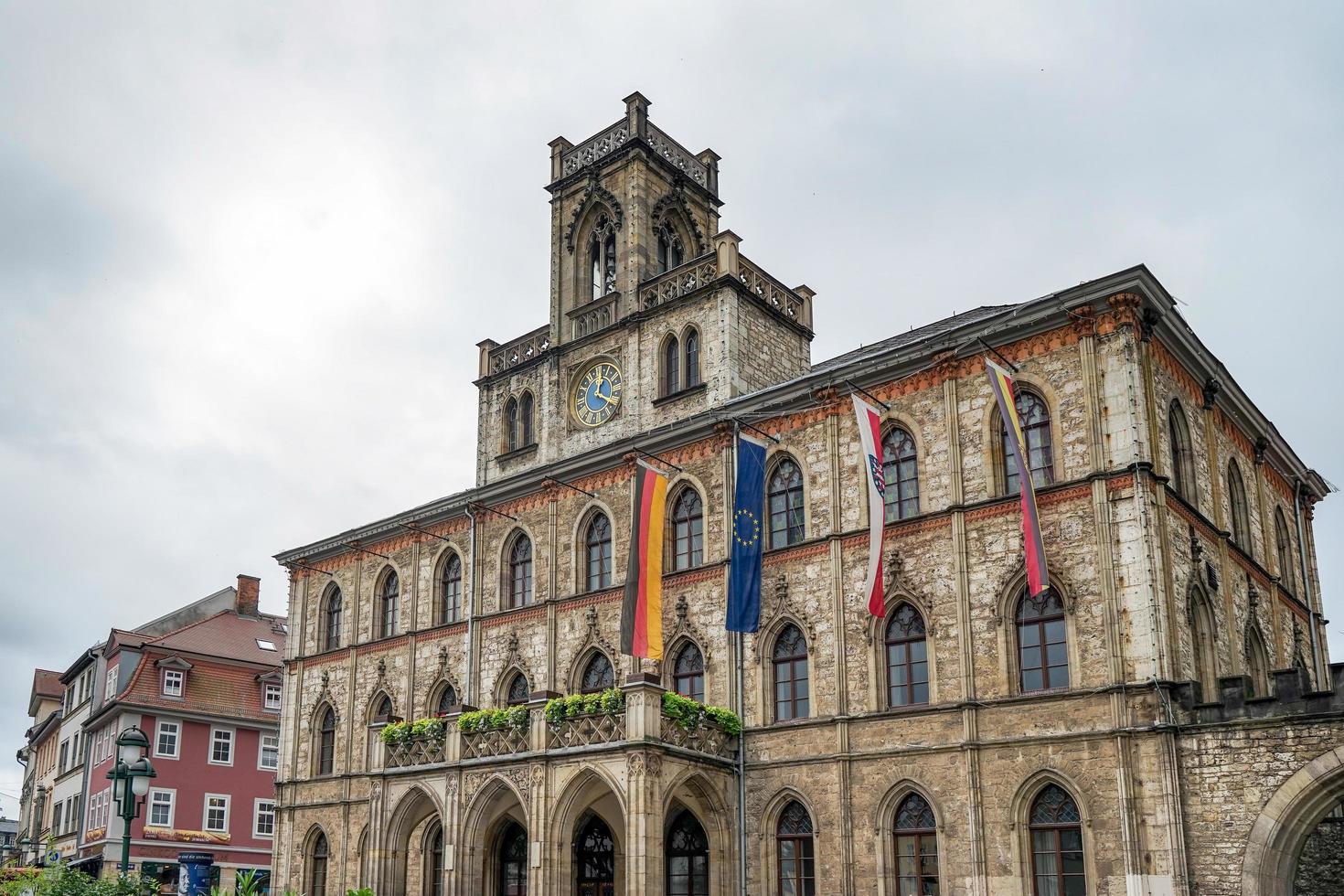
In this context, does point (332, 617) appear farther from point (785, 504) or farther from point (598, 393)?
point (785, 504)

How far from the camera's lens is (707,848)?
2722 centimetres

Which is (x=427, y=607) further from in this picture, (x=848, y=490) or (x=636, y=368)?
(x=848, y=490)

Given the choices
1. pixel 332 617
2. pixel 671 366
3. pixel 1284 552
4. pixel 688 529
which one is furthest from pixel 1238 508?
pixel 332 617

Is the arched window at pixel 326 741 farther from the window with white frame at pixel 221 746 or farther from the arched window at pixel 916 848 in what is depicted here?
the arched window at pixel 916 848

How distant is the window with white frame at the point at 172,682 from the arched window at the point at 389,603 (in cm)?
1807

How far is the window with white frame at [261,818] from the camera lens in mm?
51750

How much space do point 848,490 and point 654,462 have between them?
526cm

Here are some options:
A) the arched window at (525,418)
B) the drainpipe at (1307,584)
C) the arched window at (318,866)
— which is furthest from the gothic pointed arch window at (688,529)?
the drainpipe at (1307,584)

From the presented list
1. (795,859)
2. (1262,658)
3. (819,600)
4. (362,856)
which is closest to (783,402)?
(819,600)

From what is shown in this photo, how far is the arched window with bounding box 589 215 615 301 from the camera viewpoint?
3834 cm

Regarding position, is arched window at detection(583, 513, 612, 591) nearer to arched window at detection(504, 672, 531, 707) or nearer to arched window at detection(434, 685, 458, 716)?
arched window at detection(504, 672, 531, 707)

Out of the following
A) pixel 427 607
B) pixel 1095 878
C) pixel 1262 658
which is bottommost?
pixel 1095 878

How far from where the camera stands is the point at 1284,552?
105 ft

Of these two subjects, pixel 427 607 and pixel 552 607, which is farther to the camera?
pixel 427 607
